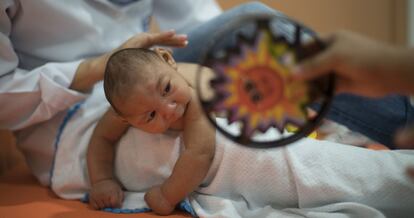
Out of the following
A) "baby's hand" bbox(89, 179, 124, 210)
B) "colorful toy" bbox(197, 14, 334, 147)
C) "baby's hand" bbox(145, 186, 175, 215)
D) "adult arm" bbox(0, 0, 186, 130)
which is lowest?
"baby's hand" bbox(89, 179, 124, 210)

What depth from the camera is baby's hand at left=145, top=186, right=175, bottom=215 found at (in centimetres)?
77

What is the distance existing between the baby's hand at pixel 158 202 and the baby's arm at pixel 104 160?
8 centimetres

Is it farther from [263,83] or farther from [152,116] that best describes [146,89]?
[263,83]

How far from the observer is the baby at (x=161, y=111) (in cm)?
70

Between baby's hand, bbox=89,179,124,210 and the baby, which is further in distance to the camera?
baby's hand, bbox=89,179,124,210

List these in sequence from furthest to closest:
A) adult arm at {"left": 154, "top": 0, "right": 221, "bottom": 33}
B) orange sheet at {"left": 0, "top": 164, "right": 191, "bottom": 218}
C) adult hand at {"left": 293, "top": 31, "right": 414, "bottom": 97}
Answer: adult arm at {"left": 154, "top": 0, "right": 221, "bottom": 33}, orange sheet at {"left": 0, "top": 164, "right": 191, "bottom": 218}, adult hand at {"left": 293, "top": 31, "right": 414, "bottom": 97}

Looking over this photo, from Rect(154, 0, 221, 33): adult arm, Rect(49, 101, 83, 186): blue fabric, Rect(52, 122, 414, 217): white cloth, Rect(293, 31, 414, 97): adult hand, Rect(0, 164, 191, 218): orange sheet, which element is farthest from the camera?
Rect(154, 0, 221, 33): adult arm

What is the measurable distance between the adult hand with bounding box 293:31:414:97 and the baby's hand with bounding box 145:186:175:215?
0.41 meters

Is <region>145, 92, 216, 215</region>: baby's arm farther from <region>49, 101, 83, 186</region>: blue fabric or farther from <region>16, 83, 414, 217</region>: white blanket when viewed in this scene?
<region>49, 101, 83, 186</region>: blue fabric

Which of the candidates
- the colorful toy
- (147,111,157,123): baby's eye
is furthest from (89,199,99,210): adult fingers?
the colorful toy

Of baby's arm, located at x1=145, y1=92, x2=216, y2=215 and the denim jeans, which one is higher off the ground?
the denim jeans

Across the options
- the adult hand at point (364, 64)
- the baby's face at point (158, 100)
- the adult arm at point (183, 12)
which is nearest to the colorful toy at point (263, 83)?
the adult hand at point (364, 64)

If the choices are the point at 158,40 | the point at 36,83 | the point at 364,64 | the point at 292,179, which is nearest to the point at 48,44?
the point at 36,83

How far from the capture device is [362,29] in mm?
1827
